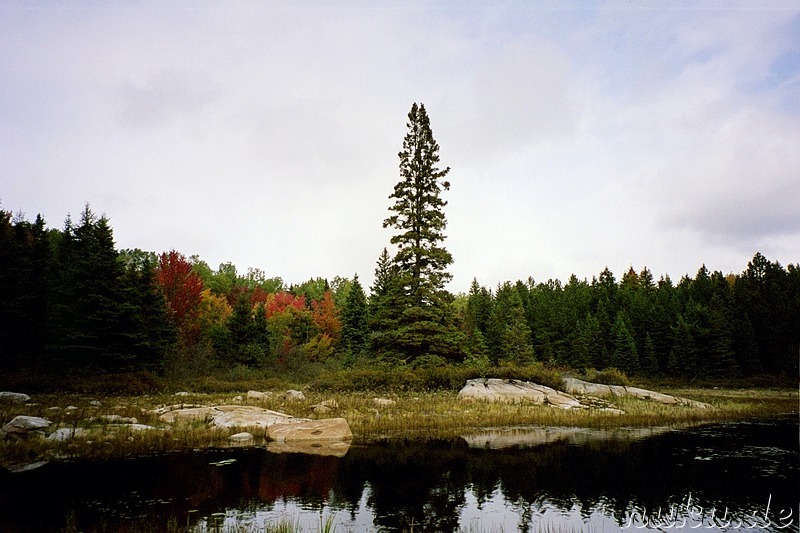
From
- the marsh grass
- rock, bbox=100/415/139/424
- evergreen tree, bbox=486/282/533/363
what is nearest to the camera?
the marsh grass

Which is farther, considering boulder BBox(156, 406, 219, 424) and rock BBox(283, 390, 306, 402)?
rock BBox(283, 390, 306, 402)

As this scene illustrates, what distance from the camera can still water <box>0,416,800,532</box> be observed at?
863 centimetres

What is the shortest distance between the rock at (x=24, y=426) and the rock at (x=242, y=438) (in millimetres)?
6294

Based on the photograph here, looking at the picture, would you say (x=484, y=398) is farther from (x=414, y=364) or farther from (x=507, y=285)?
(x=507, y=285)

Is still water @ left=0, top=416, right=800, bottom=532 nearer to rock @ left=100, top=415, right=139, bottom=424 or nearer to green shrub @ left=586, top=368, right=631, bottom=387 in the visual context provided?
rock @ left=100, top=415, right=139, bottom=424

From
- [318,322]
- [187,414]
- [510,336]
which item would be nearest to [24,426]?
[187,414]

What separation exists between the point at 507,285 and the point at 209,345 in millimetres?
82623

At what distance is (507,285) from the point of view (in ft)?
385

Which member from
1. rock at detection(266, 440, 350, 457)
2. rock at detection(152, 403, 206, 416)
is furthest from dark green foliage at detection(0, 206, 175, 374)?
rock at detection(266, 440, 350, 457)

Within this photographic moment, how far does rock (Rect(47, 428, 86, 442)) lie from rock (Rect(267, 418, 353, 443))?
6.43m

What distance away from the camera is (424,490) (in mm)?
10797

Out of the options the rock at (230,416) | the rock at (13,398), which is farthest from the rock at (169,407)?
the rock at (13,398)

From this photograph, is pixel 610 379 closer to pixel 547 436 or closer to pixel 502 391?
pixel 502 391

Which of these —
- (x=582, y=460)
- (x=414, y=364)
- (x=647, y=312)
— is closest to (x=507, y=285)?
(x=647, y=312)
